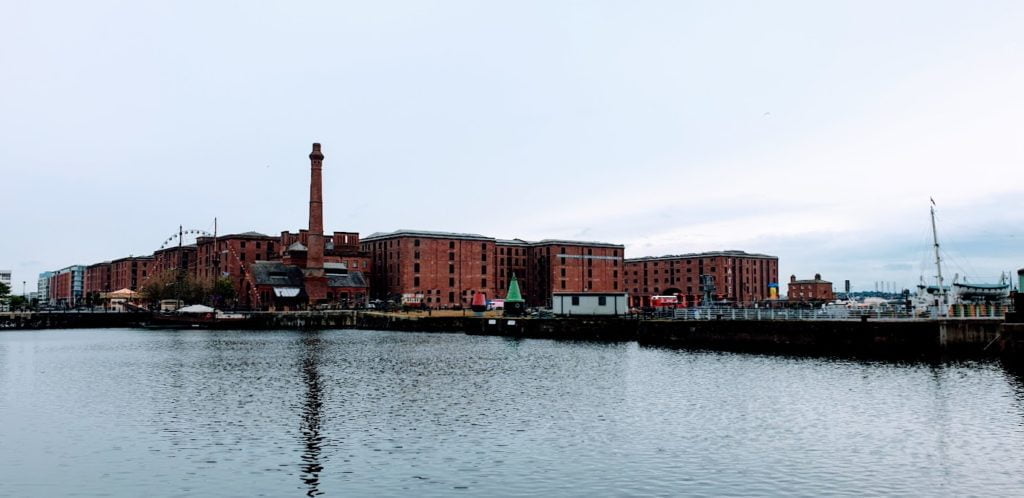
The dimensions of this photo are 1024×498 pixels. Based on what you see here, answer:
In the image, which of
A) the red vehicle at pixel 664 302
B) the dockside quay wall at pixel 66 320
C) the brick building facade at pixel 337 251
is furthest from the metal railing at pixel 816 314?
the dockside quay wall at pixel 66 320

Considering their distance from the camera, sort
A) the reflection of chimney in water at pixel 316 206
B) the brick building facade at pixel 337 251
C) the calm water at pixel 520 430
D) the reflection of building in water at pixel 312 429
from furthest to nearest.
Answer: the brick building facade at pixel 337 251 < the reflection of chimney in water at pixel 316 206 < the reflection of building in water at pixel 312 429 < the calm water at pixel 520 430

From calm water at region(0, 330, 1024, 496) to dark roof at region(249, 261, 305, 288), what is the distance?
→ 379 feet

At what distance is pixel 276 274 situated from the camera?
177 meters

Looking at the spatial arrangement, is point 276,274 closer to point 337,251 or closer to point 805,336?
point 337,251

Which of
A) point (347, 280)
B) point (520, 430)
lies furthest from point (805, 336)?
point (347, 280)

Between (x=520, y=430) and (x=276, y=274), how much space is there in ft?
508

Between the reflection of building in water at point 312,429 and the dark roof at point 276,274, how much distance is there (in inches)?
4688

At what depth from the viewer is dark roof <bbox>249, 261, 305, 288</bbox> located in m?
175

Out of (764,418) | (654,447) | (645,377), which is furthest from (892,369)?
(654,447)

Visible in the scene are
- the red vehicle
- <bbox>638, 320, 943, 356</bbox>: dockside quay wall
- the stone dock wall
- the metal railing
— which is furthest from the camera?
the red vehicle

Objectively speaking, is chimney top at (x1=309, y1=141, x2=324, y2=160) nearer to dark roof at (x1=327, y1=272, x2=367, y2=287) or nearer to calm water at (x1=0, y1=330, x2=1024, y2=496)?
dark roof at (x1=327, y1=272, x2=367, y2=287)

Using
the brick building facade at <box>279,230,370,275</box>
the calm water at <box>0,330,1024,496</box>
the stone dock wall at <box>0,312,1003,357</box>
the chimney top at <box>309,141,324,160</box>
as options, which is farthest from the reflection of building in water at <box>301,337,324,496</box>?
the brick building facade at <box>279,230,370,275</box>

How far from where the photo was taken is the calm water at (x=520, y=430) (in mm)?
24203

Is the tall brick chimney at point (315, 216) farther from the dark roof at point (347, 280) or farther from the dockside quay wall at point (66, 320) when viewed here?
the dockside quay wall at point (66, 320)
